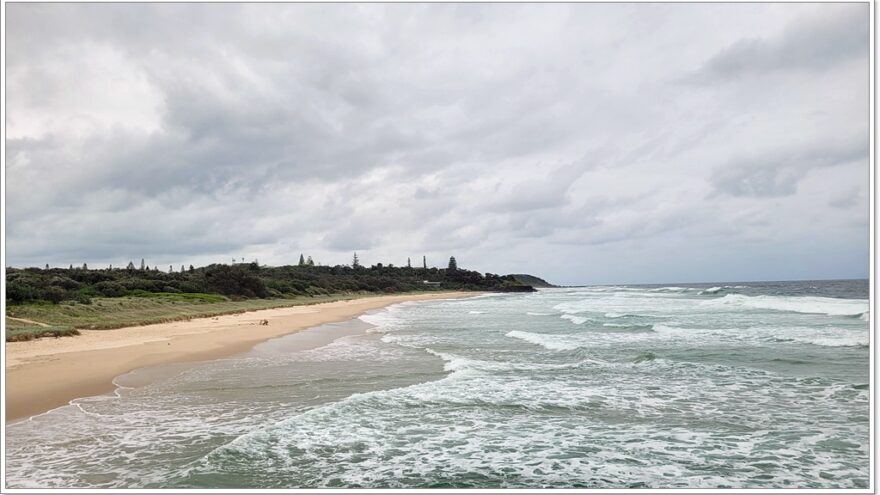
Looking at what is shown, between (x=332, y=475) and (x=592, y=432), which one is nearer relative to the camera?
(x=332, y=475)

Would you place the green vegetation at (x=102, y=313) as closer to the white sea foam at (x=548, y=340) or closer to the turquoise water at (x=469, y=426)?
the turquoise water at (x=469, y=426)

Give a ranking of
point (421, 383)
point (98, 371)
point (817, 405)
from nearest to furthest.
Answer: point (817, 405) → point (421, 383) → point (98, 371)

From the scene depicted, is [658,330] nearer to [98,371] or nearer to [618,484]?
[618,484]

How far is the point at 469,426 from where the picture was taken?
876 centimetres

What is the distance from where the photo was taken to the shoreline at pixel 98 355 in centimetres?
1101

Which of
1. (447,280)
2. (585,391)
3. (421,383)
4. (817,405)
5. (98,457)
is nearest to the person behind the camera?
(98,457)

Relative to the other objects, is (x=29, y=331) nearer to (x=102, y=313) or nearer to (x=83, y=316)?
(x=83, y=316)

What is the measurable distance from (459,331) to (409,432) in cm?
1770

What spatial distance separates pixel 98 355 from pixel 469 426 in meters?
13.4

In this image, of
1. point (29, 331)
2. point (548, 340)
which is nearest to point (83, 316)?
point (29, 331)

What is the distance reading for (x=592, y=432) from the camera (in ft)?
27.6

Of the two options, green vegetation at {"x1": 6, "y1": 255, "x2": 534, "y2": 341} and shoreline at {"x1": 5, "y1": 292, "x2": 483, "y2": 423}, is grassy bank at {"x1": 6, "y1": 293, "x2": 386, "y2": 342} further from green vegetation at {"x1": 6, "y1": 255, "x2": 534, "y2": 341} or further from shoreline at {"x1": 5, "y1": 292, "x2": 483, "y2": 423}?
shoreline at {"x1": 5, "y1": 292, "x2": 483, "y2": 423}

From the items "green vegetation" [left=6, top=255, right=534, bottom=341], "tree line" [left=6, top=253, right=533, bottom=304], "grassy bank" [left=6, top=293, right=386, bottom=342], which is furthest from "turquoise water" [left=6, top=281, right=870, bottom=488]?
"tree line" [left=6, top=253, right=533, bottom=304]

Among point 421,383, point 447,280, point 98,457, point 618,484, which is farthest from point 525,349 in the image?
point 447,280
